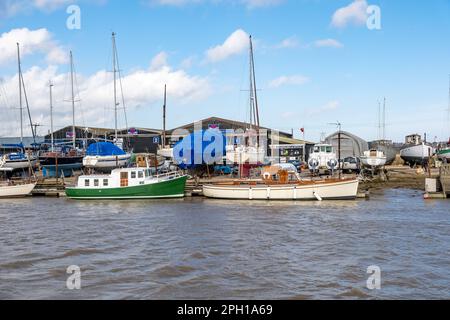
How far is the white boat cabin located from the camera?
36344 millimetres

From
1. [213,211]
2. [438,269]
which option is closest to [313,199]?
[213,211]

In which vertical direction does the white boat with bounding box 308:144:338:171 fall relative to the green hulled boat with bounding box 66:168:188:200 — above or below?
above

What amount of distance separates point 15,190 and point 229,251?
91.0ft

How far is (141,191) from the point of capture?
3606 cm

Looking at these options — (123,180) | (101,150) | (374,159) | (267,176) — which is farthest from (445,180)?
(101,150)

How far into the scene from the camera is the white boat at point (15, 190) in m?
39.8

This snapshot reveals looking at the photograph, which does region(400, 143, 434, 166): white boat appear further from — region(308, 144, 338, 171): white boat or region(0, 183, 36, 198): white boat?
region(0, 183, 36, 198): white boat

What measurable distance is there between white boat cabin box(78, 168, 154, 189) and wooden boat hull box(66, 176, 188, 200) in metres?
0.33

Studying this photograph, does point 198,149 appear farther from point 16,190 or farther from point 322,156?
point 16,190

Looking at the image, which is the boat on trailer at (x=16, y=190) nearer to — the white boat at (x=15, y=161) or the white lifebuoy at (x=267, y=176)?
the white boat at (x=15, y=161)

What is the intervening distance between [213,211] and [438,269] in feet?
52.6

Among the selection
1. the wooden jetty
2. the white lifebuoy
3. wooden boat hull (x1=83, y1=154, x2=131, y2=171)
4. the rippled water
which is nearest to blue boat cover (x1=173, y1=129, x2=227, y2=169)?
wooden boat hull (x1=83, y1=154, x2=131, y2=171)

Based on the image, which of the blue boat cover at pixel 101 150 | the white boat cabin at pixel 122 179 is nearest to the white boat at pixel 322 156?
the white boat cabin at pixel 122 179
